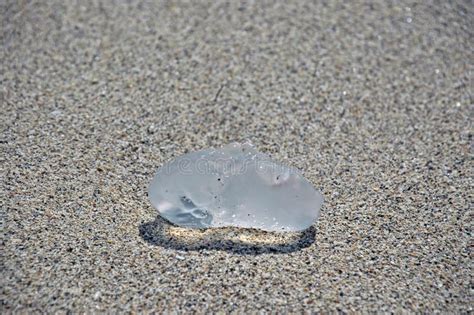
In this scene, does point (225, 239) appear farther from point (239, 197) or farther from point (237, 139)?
point (237, 139)

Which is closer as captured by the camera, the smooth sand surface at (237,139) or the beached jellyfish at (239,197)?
the smooth sand surface at (237,139)

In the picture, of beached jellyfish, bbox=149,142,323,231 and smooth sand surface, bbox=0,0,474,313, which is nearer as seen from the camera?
smooth sand surface, bbox=0,0,474,313

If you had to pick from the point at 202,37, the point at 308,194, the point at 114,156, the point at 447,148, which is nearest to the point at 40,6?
the point at 202,37

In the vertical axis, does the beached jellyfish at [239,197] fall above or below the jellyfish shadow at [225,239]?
above

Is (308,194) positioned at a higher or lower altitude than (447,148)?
higher

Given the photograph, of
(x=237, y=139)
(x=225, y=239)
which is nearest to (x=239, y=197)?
(x=225, y=239)

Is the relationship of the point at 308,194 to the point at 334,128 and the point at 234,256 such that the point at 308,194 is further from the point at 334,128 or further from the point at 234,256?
Answer: the point at 334,128

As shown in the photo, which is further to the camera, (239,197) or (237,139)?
(237,139)
